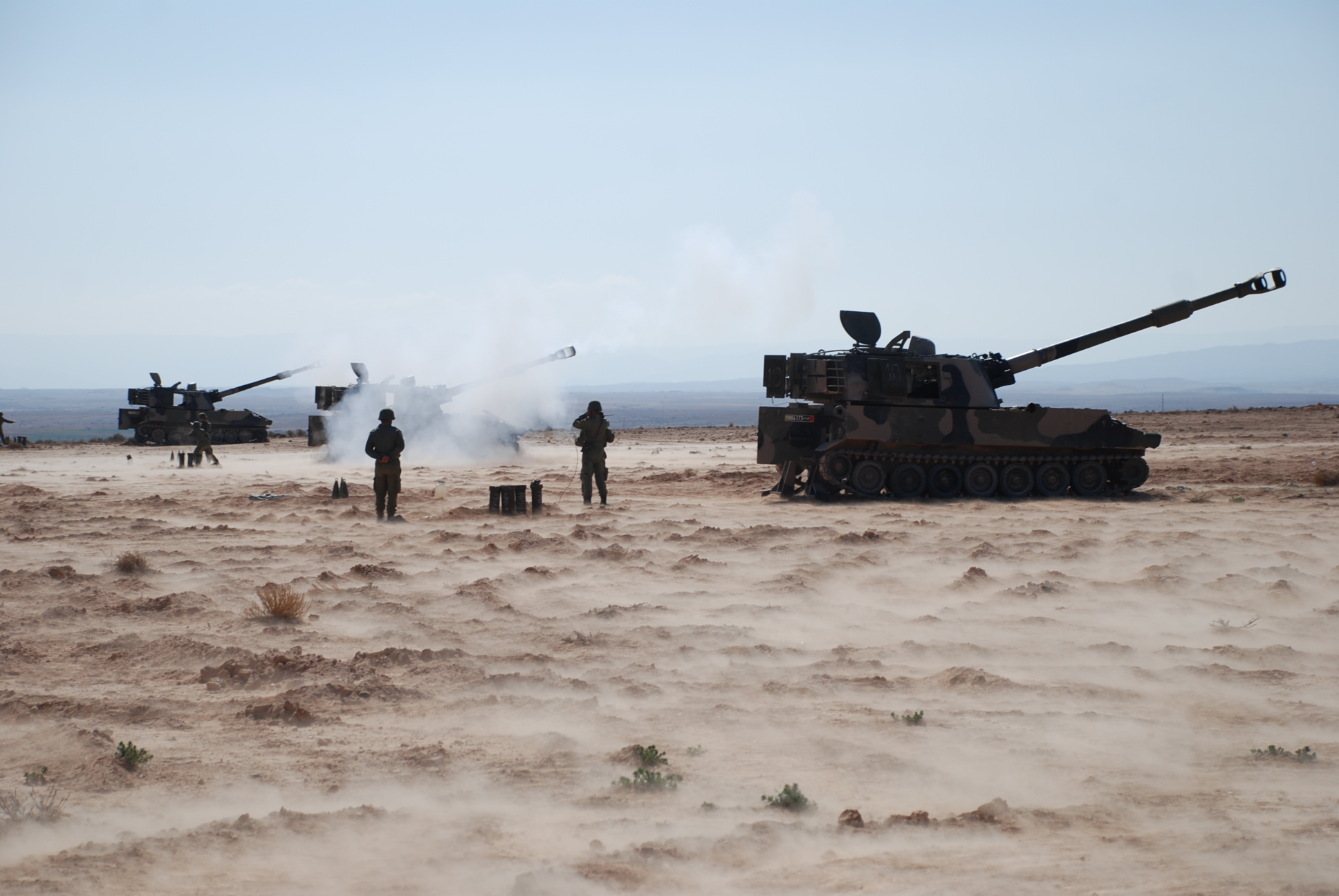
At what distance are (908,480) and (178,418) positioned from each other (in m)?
34.6

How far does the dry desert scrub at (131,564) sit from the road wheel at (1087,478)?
15279 mm

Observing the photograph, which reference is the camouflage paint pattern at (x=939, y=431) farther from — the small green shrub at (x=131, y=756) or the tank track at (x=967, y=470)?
the small green shrub at (x=131, y=756)

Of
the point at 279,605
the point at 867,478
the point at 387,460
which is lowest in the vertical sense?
the point at 279,605

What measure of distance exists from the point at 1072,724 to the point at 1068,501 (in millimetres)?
13012

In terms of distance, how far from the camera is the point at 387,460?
16.3 m

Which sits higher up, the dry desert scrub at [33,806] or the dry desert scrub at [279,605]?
the dry desert scrub at [279,605]

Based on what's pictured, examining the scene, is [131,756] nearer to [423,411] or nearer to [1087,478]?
[1087,478]

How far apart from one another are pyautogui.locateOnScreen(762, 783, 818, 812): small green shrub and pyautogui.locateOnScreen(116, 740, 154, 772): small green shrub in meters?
3.39

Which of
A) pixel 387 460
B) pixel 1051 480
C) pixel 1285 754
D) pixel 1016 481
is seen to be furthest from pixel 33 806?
pixel 1051 480

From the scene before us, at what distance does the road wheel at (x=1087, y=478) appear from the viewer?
20.0m

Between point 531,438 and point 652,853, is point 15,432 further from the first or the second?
point 652,853

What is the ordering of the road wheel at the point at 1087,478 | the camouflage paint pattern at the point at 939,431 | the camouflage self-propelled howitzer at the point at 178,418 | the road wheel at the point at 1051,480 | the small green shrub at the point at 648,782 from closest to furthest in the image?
the small green shrub at the point at 648,782 < the camouflage paint pattern at the point at 939,431 < the road wheel at the point at 1051,480 < the road wheel at the point at 1087,478 < the camouflage self-propelled howitzer at the point at 178,418

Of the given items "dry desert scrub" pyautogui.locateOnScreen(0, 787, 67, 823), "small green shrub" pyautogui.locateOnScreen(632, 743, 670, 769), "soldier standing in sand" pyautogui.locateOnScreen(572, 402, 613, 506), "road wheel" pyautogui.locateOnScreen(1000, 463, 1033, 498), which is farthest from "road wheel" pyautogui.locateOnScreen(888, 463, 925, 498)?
"dry desert scrub" pyautogui.locateOnScreen(0, 787, 67, 823)

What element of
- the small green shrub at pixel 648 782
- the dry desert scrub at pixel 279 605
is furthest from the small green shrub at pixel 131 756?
the dry desert scrub at pixel 279 605
